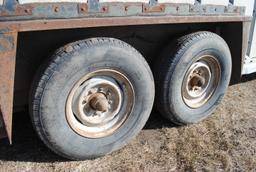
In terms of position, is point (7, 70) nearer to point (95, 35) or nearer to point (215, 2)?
point (95, 35)

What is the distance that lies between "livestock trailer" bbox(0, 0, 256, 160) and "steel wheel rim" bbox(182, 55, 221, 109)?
11 mm

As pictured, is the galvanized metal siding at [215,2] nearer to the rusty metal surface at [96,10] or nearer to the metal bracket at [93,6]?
the rusty metal surface at [96,10]

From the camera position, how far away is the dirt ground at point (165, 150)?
3139mm

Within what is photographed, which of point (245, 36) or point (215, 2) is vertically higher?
point (215, 2)

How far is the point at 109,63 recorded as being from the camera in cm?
297

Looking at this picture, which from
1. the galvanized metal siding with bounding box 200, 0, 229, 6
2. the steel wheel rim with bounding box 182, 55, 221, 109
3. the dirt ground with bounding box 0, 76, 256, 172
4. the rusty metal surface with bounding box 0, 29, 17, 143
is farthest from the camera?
the steel wheel rim with bounding box 182, 55, 221, 109

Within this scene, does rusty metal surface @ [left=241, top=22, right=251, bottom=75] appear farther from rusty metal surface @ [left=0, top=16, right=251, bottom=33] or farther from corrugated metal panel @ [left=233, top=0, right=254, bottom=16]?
rusty metal surface @ [left=0, top=16, right=251, bottom=33]

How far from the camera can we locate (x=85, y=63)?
2.84 metres

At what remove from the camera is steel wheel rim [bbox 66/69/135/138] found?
3.02m

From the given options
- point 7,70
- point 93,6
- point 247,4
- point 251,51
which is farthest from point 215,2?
point 7,70

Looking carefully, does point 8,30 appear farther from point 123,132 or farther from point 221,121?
point 221,121

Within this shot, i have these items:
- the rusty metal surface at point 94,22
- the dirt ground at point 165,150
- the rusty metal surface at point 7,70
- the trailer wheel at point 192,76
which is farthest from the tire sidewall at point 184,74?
the rusty metal surface at point 7,70

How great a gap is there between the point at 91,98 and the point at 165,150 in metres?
0.83

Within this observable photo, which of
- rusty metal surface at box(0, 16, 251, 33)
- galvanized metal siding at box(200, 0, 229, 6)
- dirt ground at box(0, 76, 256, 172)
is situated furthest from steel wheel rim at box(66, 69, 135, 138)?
galvanized metal siding at box(200, 0, 229, 6)
